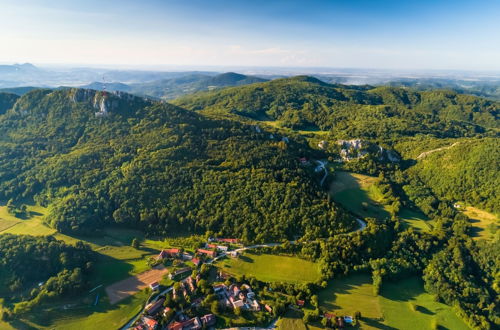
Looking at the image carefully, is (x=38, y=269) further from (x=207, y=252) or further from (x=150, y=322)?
(x=207, y=252)

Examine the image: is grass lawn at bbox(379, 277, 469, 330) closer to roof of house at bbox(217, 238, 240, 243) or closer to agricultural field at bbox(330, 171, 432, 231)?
agricultural field at bbox(330, 171, 432, 231)

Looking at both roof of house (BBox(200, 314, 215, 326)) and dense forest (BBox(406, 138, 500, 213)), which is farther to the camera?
dense forest (BBox(406, 138, 500, 213))

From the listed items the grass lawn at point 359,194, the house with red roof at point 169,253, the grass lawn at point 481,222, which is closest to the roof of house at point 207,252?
the house with red roof at point 169,253

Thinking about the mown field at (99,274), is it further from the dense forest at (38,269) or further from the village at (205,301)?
the village at (205,301)

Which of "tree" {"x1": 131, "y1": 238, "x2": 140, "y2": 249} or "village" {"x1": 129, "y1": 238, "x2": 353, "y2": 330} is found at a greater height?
"tree" {"x1": 131, "y1": 238, "x2": 140, "y2": 249}

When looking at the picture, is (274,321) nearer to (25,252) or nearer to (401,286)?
(401,286)

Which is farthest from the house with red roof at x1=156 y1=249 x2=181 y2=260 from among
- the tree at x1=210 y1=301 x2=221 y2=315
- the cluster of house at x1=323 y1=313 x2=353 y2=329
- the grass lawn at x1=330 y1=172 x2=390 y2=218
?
the grass lawn at x1=330 y1=172 x2=390 y2=218
